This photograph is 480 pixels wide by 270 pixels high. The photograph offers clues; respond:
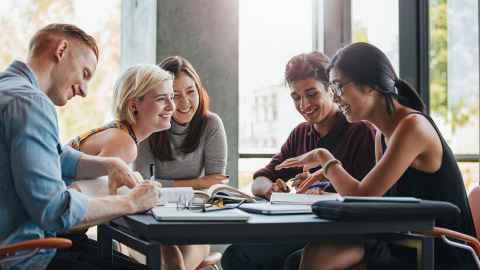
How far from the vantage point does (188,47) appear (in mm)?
4047

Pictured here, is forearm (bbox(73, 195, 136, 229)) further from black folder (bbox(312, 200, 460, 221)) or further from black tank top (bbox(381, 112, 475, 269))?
black tank top (bbox(381, 112, 475, 269))

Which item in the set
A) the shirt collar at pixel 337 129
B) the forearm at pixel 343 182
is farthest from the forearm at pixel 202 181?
the forearm at pixel 343 182

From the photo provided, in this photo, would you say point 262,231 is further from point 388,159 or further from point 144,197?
point 388,159

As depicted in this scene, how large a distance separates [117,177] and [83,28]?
7.64 ft

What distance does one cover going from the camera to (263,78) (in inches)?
175

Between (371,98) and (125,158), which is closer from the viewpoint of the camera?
(371,98)

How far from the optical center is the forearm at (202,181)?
3209 millimetres

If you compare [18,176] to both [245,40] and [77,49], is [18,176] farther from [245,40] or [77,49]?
[245,40]

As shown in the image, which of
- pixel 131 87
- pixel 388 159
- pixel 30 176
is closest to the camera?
pixel 30 176

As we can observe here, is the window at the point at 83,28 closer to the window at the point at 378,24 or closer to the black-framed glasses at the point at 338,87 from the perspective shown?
the window at the point at 378,24

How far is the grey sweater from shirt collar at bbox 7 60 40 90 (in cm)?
149

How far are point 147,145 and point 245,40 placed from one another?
139 centimetres

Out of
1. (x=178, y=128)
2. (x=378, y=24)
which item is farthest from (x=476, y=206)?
(x=378, y=24)

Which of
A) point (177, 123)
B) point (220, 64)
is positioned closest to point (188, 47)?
point (220, 64)
